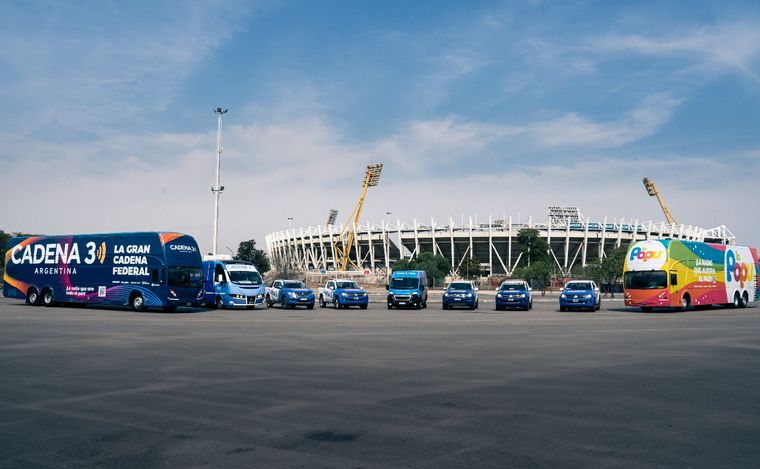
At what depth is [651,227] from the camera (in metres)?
99.9

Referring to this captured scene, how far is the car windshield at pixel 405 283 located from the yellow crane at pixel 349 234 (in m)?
Answer: 70.9

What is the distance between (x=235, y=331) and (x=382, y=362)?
8152mm

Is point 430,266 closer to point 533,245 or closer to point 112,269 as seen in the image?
point 533,245

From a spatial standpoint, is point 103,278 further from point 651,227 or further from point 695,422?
point 651,227

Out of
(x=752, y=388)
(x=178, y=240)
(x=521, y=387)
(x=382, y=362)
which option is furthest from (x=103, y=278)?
(x=752, y=388)

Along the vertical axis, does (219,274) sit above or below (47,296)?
above

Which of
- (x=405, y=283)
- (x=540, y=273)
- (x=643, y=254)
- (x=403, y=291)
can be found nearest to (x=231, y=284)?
(x=403, y=291)

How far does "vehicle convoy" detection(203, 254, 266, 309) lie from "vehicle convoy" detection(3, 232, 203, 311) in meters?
1.80

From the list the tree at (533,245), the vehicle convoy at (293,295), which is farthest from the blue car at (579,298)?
the tree at (533,245)

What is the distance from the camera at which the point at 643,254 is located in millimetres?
33062

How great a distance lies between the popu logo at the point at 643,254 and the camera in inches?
1281

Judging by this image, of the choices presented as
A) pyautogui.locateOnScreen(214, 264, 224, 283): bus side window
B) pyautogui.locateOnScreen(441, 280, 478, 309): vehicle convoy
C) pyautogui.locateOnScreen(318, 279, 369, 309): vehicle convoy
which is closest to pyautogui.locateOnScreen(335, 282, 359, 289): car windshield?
pyautogui.locateOnScreen(318, 279, 369, 309): vehicle convoy

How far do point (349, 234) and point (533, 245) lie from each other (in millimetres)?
30947

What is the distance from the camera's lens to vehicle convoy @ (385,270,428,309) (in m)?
34.9
